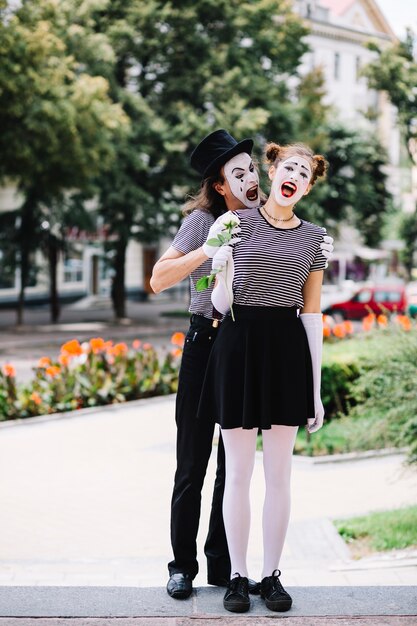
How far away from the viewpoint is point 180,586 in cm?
429

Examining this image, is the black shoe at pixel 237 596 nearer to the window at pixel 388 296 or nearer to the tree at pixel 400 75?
the tree at pixel 400 75

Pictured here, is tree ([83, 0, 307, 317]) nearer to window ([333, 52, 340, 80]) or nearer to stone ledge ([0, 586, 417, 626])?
stone ledge ([0, 586, 417, 626])

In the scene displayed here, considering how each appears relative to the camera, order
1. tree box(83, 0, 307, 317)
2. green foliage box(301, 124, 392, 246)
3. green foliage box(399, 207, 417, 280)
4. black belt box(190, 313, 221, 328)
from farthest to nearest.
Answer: green foliage box(399, 207, 417, 280) < green foliage box(301, 124, 392, 246) < tree box(83, 0, 307, 317) < black belt box(190, 313, 221, 328)

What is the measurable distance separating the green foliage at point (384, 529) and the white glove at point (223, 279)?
8.43ft

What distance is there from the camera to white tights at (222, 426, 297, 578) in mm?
4172

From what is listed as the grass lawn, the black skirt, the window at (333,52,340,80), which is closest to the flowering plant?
the black skirt

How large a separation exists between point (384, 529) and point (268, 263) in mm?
2831

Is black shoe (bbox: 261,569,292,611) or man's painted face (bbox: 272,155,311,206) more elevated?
man's painted face (bbox: 272,155,311,206)

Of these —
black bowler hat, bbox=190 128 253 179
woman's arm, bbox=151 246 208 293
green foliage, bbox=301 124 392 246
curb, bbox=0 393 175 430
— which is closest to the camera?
woman's arm, bbox=151 246 208 293

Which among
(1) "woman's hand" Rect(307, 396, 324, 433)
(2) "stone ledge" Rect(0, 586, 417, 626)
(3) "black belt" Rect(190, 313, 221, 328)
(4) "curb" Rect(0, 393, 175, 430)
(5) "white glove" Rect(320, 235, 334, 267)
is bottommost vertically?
(4) "curb" Rect(0, 393, 175, 430)

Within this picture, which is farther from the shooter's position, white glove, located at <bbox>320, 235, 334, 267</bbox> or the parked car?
the parked car

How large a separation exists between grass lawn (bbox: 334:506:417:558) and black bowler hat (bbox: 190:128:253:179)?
2739 millimetres

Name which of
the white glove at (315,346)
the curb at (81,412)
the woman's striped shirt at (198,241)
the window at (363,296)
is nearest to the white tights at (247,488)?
the white glove at (315,346)

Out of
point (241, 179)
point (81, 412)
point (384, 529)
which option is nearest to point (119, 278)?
point (81, 412)
